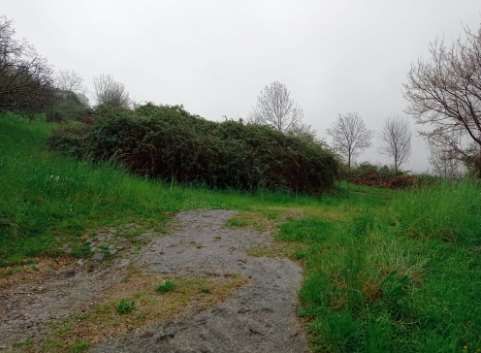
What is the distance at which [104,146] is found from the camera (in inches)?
383

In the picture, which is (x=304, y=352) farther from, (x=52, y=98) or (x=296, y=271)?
(x=52, y=98)

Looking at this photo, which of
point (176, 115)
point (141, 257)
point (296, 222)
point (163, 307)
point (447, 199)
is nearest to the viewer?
point (163, 307)

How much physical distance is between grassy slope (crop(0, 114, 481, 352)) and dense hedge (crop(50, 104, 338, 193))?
2.00 meters

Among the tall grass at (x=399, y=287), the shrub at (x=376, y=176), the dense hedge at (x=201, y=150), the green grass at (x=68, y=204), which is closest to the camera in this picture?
the tall grass at (x=399, y=287)

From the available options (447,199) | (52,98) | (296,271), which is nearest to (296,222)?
(296,271)

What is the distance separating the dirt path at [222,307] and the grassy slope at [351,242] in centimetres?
23

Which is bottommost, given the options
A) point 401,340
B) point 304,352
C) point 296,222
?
point 304,352

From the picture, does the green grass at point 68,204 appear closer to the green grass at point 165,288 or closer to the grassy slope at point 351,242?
the grassy slope at point 351,242

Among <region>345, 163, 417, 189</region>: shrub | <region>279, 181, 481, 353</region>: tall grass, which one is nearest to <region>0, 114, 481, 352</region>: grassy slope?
<region>279, 181, 481, 353</region>: tall grass

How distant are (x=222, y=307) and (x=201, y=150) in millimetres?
7837

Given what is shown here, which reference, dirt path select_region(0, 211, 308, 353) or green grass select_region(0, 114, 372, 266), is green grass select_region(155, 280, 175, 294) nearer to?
dirt path select_region(0, 211, 308, 353)

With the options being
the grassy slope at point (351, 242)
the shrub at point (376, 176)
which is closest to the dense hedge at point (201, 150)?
the grassy slope at point (351, 242)

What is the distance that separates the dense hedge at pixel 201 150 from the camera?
9750 mm

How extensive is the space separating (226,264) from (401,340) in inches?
87.2
